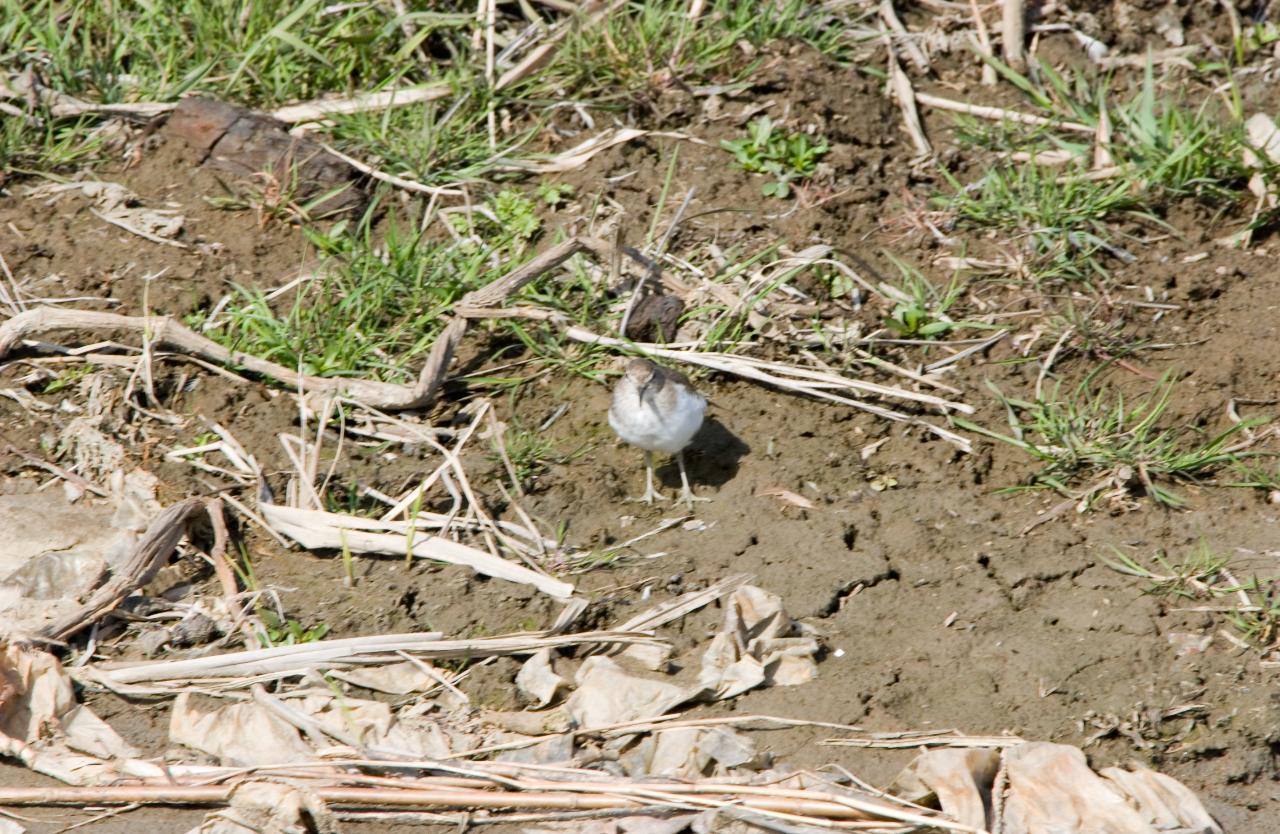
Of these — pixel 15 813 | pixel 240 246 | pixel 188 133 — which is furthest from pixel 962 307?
pixel 15 813

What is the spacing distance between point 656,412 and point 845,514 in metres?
0.75

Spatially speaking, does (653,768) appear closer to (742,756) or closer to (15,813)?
(742,756)

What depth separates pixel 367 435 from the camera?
202 inches

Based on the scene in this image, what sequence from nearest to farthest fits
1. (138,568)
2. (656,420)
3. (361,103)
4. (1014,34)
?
(138,568)
(656,420)
(361,103)
(1014,34)

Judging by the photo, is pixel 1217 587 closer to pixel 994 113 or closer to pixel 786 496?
pixel 786 496

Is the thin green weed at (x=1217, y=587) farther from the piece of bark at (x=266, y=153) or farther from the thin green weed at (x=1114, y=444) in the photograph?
the piece of bark at (x=266, y=153)

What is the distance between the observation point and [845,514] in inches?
188

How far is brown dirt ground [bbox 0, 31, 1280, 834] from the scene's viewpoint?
13.3ft

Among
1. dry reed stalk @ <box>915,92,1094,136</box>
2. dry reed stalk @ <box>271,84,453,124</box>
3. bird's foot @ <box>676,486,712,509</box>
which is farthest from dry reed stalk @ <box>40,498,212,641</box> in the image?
dry reed stalk @ <box>915,92,1094,136</box>

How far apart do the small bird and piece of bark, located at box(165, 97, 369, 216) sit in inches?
69.5

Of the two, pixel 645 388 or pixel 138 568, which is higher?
pixel 645 388

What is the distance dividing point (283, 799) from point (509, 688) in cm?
78

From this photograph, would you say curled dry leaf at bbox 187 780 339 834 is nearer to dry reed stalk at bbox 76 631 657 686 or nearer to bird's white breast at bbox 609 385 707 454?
dry reed stalk at bbox 76 631 657 686

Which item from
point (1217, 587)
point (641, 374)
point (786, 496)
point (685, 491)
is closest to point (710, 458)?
point (685, 491)
